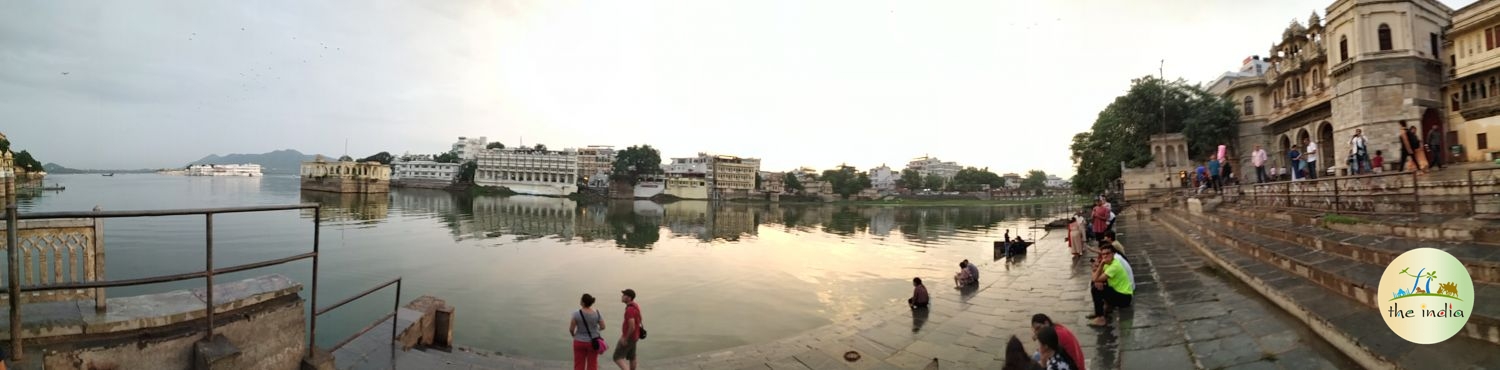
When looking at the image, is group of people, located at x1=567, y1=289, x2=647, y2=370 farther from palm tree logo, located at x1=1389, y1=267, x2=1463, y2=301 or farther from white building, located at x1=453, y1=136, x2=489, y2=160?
white building, located at x1=453, y1=136, x2=489, y2=160

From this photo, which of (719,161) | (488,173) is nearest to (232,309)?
(719,161)

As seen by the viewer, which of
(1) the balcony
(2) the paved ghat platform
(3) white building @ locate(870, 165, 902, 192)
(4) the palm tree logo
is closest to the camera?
(4) the palm tree logo

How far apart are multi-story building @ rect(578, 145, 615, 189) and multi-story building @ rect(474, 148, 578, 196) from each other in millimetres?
2054

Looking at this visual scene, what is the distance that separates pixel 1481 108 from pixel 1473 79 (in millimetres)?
1435

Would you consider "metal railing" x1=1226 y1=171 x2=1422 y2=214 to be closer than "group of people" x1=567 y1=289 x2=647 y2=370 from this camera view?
No

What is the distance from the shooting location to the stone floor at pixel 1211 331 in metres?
5.06

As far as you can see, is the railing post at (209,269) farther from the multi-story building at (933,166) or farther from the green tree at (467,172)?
the multi-story building at (933,166)

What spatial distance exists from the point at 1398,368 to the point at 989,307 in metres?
7.60

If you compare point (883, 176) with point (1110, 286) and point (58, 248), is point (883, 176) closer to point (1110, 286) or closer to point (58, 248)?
point (1110, 286)

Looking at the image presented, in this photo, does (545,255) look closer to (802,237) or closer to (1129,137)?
(802,237)

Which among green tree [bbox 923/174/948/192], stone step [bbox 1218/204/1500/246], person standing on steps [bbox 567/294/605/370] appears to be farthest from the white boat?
stone step [bbox 1218/204/1500/246]

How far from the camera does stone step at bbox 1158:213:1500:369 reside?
3.91 metres

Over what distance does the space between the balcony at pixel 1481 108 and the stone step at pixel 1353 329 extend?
19.1 meters

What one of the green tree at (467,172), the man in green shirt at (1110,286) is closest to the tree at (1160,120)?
the man in green shirt at (1110,286)
